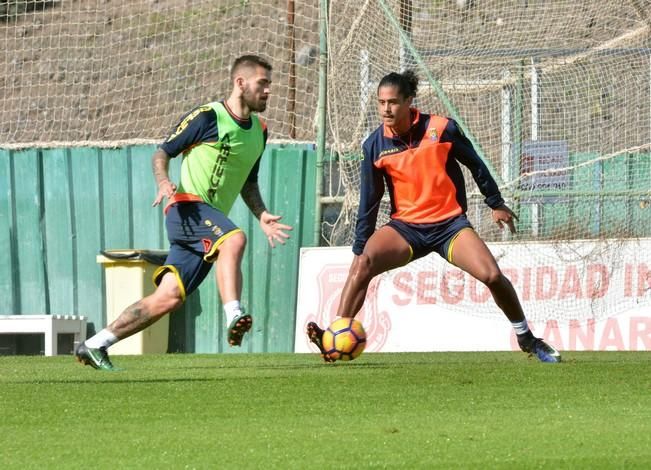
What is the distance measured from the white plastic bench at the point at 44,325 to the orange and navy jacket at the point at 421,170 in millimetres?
6018

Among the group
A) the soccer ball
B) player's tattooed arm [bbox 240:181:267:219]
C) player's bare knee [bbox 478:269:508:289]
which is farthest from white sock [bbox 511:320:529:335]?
player's tattooed arm [bbox 240:181:267:219]

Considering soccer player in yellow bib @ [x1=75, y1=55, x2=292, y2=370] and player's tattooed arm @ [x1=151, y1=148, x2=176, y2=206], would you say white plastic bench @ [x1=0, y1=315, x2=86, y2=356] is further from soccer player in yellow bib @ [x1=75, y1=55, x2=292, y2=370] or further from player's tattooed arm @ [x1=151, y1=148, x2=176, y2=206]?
player's tattooed arm @ [x1=151, y1=148, x2=176, y2=206]

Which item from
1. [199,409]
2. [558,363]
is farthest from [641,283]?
[199,409]

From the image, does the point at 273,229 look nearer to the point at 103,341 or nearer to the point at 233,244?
the point at 233,244

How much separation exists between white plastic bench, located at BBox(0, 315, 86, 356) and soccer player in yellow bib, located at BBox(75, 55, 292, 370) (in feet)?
18.0

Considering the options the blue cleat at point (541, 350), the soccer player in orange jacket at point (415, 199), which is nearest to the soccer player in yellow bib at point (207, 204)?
the soccer player in orange jacket at point (415, 199)

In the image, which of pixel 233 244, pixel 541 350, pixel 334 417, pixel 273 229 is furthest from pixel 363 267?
pixel 334 417

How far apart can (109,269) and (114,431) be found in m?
9.51

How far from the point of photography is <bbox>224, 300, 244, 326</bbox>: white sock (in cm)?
912

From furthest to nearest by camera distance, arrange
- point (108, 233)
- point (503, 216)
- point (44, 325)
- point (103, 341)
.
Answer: point (108, 233) < point (44, 325) < point (503, 216) < point (103, 341)

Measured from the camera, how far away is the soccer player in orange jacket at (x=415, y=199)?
9.98 m

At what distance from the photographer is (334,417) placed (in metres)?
6.48

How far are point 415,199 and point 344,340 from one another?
1.22 m

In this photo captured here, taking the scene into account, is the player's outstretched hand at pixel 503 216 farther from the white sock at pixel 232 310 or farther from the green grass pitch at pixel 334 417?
the white sock at pixel 232 310
